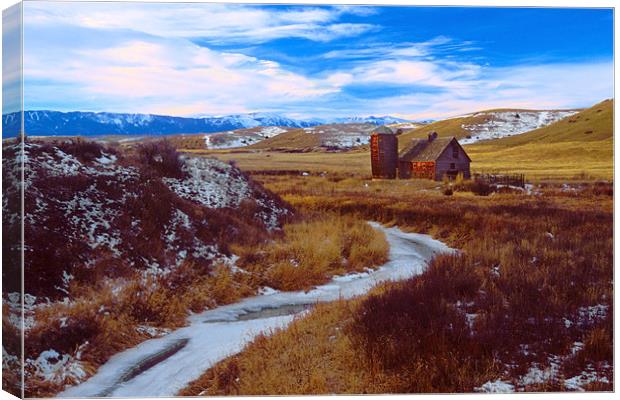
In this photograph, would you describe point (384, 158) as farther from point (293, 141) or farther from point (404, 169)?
point (293, 141)

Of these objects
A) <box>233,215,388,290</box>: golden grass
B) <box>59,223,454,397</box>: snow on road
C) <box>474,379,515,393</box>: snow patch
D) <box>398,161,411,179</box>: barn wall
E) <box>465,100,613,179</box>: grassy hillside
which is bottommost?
<box>474,379,515,393</box>: snow patch

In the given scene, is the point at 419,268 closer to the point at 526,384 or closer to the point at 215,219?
the point at 526,384

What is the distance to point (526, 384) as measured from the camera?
17.9 feet

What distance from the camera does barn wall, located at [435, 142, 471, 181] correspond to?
6883 millimetres

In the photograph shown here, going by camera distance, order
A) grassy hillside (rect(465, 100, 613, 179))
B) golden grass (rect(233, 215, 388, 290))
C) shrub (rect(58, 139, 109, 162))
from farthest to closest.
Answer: golden grass (rect(233, 215, 388, 290)), grassy hillside (rect(465, 100, 613, 179)), shrub (rect(58, 139, 109, 162))

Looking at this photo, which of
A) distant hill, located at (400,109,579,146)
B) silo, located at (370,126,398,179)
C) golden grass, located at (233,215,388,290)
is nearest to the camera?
distant hill, located at (400,109,579,146)

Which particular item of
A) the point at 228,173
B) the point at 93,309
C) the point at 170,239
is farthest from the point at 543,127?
the point at 93,309

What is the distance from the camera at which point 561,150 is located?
705 centimetres

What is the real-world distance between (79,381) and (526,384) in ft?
13.5

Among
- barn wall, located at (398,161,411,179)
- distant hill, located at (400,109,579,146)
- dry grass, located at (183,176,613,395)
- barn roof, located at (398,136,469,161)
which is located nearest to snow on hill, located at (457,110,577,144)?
distant hill, located at (400,109,579,146)

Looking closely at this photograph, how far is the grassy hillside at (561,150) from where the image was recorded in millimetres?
6617

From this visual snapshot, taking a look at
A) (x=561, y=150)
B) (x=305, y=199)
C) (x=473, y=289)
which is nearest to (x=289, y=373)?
(x=473, y=289)

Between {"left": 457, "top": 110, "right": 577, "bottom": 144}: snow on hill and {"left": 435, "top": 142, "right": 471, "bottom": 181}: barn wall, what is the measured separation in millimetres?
154

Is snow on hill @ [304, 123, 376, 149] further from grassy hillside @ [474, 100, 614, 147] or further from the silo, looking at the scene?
grassy hillside @ [474, 100, 614, 147]
